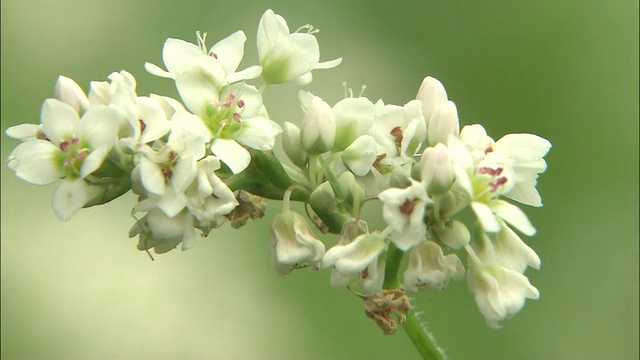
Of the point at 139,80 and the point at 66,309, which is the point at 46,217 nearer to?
the point at 66,309

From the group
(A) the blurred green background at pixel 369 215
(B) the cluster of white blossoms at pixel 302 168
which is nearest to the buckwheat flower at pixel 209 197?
(B) the cluster of white blossoms at pixel 302 168

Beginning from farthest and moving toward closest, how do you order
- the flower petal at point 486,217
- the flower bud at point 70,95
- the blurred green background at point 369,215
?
1. the blurred green background at point 369,215
2. the flower bud at point 70,95
3. the flower petal at point 486,217

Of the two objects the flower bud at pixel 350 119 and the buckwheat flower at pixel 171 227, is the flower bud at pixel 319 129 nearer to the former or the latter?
the flower bud at pixel 350 119

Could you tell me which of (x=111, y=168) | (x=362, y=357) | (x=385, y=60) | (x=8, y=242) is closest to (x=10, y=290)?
(x=8, y=242)

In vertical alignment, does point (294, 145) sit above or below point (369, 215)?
above

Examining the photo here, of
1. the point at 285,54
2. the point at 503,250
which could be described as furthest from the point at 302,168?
the point at 503,250

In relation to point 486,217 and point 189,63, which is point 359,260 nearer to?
point 486,217

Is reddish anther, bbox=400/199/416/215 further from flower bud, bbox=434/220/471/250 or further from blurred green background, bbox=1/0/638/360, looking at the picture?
blurred green background, bbox=1/0/638/360
